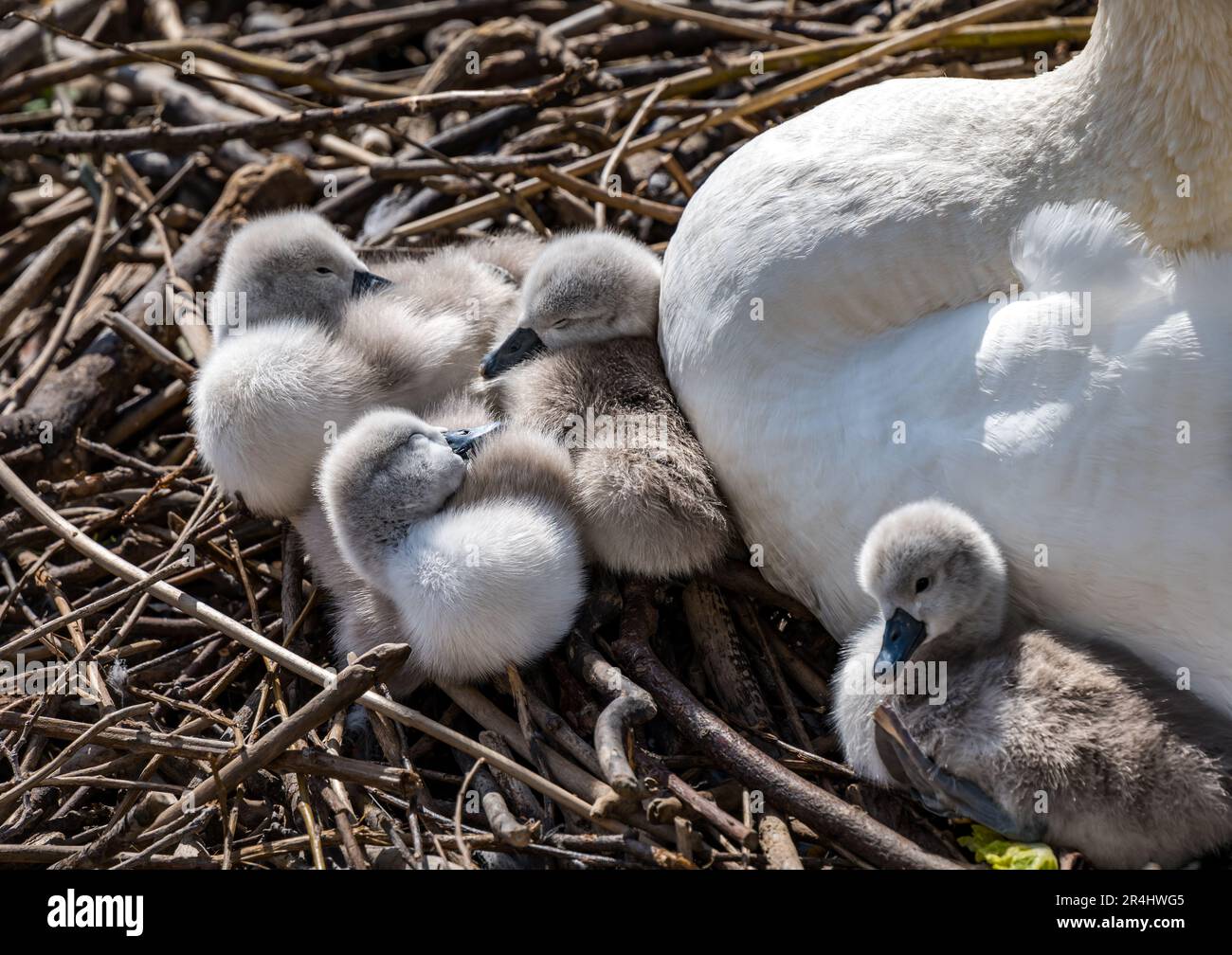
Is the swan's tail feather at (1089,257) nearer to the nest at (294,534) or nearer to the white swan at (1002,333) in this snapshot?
the white swan at (1002,333)

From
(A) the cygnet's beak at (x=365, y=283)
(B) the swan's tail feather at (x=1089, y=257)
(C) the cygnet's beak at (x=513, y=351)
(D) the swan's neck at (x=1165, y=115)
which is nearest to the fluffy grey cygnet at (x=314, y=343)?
(A) the cygnet's beak at (x=365, y=283)

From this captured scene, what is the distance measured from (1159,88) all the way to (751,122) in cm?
172

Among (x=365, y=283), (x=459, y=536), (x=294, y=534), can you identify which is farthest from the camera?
(x=365, y=283)

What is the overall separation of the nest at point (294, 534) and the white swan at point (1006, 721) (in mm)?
148

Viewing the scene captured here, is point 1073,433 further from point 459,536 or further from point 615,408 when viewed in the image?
point 459,536

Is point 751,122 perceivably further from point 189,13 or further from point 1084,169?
point 189,13

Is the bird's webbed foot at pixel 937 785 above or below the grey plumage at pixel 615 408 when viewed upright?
below

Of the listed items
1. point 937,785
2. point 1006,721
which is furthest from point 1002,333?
point 937,785

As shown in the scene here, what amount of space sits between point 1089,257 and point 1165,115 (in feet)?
1.03

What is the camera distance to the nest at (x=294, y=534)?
250 centimetres

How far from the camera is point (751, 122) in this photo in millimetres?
4051

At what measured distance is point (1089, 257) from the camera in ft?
7.89

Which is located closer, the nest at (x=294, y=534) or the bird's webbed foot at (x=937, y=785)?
the bird's webbed foot at (x=937, y=785)
